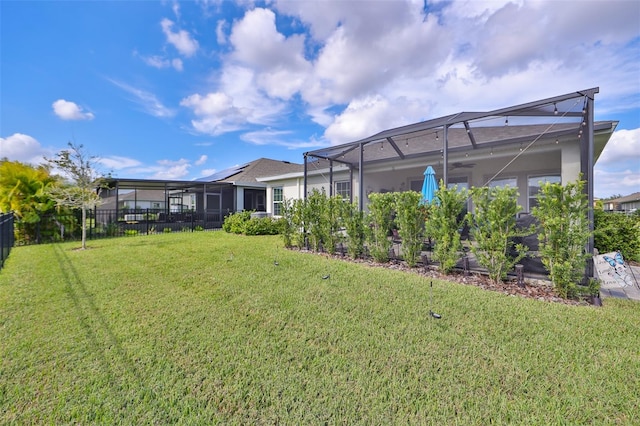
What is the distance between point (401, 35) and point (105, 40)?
9.88 meters

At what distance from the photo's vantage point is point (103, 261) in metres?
6.48

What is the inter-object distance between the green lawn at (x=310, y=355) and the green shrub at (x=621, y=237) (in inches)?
153

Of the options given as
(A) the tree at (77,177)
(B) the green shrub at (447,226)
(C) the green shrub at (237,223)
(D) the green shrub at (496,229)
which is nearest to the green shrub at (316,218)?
(B) the green shrub at (447,226)

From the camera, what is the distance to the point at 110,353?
2.61m

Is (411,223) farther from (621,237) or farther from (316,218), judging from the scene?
(621,237)

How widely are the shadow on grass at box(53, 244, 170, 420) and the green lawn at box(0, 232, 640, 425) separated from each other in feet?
0.04

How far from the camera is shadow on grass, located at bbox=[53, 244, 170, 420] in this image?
207 centimetres

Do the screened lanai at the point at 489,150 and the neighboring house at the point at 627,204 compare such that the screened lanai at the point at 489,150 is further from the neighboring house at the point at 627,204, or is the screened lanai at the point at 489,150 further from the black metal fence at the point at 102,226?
the neighboring house at the point at 627,204

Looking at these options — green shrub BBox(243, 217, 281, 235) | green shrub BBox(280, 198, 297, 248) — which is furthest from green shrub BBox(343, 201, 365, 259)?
green shrub BBox(243, 217, 281, 235)

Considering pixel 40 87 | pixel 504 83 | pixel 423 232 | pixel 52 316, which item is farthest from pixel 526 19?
pixel 40 87

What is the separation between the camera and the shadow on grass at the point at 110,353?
2.07m

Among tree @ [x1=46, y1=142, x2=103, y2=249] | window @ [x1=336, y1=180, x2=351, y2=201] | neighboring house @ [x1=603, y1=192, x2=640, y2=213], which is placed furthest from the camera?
neighboring house @ [x1=603, y1=192, x2=640, y2=213]

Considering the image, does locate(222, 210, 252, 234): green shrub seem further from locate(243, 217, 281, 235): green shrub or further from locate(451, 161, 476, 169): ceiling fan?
locate(451, 161, 476, 169): ceiling fan

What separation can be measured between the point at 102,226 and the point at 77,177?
389cm
